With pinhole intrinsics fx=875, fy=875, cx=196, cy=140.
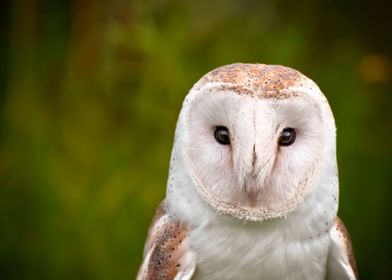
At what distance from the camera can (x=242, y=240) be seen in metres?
1.75

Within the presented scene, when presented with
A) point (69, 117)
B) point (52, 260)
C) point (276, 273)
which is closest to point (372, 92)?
point (69, 117)

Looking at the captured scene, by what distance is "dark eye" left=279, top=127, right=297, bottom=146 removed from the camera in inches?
65.7

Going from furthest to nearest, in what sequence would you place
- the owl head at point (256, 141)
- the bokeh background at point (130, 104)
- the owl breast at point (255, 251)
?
the bokeh background at point (130, 104)
the owl breast at point (255, 251)
the owl head at point (256, 141)

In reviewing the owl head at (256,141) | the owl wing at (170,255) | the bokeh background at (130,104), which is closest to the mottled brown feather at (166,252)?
the owl wing at (170,255)

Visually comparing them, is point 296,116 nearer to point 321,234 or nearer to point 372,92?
point 321,234

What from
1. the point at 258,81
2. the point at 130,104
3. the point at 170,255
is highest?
the point at 258,81

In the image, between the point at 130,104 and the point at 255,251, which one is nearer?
the point at 255,251

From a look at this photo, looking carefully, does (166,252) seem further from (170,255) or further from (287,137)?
(287,137)

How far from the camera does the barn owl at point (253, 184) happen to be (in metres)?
1.63

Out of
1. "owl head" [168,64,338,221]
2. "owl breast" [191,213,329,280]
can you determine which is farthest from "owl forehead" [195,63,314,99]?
"owl breast" [191,213,329,280]

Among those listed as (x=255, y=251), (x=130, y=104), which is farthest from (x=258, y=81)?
(x=130, y=104)

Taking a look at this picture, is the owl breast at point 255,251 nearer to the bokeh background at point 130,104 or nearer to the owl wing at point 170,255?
the owl wing at point 170,255

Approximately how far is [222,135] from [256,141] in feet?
0.34

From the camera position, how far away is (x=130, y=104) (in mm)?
3100
